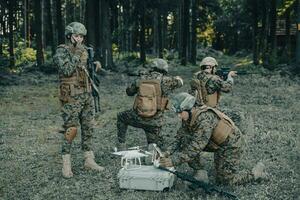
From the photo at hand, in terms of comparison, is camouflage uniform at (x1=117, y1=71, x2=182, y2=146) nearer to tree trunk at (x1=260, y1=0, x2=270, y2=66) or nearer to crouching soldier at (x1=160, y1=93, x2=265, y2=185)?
crouching soldier at (x1=160, y1=93, x2=265, y2=185)

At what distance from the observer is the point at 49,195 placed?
7.41 meters

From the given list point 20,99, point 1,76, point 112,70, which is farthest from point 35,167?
point 112,70

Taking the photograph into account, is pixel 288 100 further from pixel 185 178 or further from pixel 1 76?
pixel 1 76

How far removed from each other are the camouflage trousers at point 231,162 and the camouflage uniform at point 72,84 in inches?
100

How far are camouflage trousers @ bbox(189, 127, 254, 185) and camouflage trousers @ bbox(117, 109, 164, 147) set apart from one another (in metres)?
1.74

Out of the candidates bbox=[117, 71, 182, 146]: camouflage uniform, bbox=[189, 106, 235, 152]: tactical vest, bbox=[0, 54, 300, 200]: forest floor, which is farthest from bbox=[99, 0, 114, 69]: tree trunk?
bbox=[189, 106, 235, 152]: tactical vest

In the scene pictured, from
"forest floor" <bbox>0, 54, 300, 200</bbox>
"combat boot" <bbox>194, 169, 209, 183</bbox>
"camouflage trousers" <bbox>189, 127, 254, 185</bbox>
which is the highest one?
"camouflage trousers" <bbox>189, 127, 254, 185</bbox>

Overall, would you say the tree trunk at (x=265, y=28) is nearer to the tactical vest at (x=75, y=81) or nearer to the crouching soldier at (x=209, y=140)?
the tactical vest at (x=75, y=81)

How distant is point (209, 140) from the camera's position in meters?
7.34

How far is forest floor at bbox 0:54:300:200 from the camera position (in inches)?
292

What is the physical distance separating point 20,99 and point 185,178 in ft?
43.2

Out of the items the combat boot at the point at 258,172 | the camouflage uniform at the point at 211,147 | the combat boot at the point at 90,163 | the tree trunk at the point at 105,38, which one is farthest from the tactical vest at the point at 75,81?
the tree trunk at the point at 105,38

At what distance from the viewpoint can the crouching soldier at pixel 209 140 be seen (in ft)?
22.5

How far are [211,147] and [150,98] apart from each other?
1835mm
